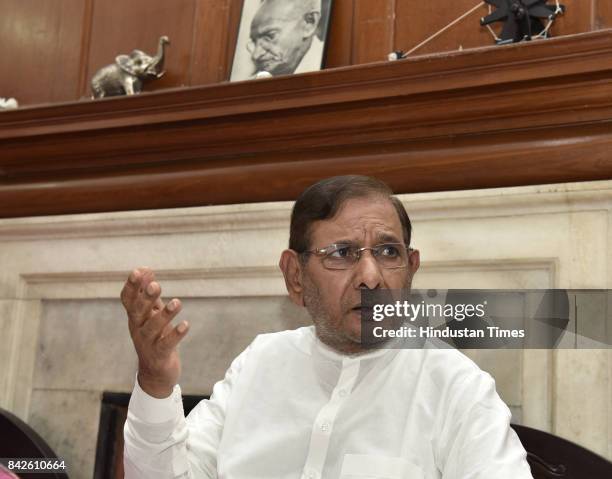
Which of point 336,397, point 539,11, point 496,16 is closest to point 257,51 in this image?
point 496,16

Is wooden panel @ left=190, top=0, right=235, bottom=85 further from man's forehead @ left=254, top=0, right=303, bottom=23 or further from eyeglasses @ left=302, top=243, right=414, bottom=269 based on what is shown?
eyeglasses @ left=302, top=243, right=414, bottom=269

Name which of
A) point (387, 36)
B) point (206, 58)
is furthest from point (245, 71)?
point (387, 36)

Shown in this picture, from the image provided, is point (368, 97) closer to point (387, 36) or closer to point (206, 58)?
point (387, 36)

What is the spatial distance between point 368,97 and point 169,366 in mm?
1118

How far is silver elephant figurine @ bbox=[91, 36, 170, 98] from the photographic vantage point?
267 cm

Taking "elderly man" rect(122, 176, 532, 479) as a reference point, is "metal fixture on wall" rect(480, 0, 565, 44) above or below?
above

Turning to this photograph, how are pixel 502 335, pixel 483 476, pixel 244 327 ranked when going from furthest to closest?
→ pixel 244 327 < pixel 483 476 < pixel 502 335

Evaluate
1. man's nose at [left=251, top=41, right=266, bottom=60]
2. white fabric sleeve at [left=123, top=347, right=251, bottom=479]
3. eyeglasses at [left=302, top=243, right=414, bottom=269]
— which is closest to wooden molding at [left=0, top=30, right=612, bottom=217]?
man's nose at [left=251, top=41, right=266, bottom=60]

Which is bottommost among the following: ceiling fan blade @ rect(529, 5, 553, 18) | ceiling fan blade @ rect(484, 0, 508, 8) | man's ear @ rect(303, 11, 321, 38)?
ceiling fan blade @ rect(529, 5, 553, 18)

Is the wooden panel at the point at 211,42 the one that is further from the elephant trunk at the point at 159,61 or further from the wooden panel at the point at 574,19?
the wooden panel at the point at 574,19

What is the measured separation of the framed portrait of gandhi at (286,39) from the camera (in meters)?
2.48


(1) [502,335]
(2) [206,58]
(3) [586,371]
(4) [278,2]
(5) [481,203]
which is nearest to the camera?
(1) [502,335]

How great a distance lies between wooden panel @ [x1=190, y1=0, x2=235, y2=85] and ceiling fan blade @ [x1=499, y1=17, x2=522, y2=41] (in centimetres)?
90

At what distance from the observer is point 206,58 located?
271 cm
